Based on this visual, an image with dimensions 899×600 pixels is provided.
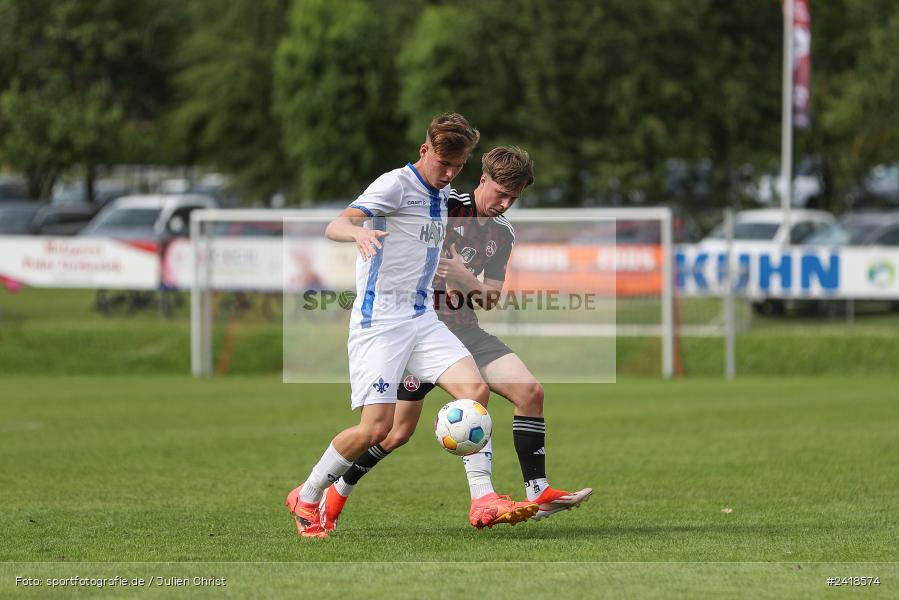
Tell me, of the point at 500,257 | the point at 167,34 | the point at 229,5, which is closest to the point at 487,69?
the point at 229,5

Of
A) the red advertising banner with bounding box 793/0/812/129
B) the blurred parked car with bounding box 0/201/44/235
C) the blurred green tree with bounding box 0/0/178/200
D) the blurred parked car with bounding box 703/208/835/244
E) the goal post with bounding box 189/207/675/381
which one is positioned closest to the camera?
the goal post with bounding box 189/207/675/381

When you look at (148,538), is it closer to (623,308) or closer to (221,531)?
(221,531)

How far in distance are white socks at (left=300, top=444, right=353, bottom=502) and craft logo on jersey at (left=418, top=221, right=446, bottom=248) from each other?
1173mm

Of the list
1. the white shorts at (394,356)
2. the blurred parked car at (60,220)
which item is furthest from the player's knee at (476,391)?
the blurred parked car at (60,220)

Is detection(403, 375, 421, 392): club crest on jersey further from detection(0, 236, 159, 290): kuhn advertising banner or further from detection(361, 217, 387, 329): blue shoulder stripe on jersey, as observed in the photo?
detection(0, 236, 159, 290): kuhn advertising banner

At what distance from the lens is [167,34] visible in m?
46.7

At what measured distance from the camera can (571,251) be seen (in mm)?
19250

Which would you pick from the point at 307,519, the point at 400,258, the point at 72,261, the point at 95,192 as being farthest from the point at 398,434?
the point at 95,192

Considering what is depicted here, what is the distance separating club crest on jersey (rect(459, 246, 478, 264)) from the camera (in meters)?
7.73

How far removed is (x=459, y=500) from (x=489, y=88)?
2489 cm

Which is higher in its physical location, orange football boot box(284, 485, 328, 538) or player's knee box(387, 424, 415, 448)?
player's knee box(387, 424, 415, 448)

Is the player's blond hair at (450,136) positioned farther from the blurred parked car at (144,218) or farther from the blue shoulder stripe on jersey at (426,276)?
the blurred parked car at (144,218)

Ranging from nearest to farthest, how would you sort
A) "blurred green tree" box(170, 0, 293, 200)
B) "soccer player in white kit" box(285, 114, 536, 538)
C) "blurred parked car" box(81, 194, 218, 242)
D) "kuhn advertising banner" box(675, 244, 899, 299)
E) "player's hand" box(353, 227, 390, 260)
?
1. "player's hand" box(353, 227, 390, 260)
2. "soccer player in white kit" box(285, 114, 536, 538)
3. "kuhn advertising banner" box(675, 244, 899, 299)
4. "blurred parked car" box(81, 194, 218, 242)
5. "blurred green tree" box(170, 0, 293, 200)

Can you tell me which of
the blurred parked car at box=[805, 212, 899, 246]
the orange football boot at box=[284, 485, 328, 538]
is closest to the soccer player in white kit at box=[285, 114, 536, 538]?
the orange football boot at box=[284, 485, 328, 538]
